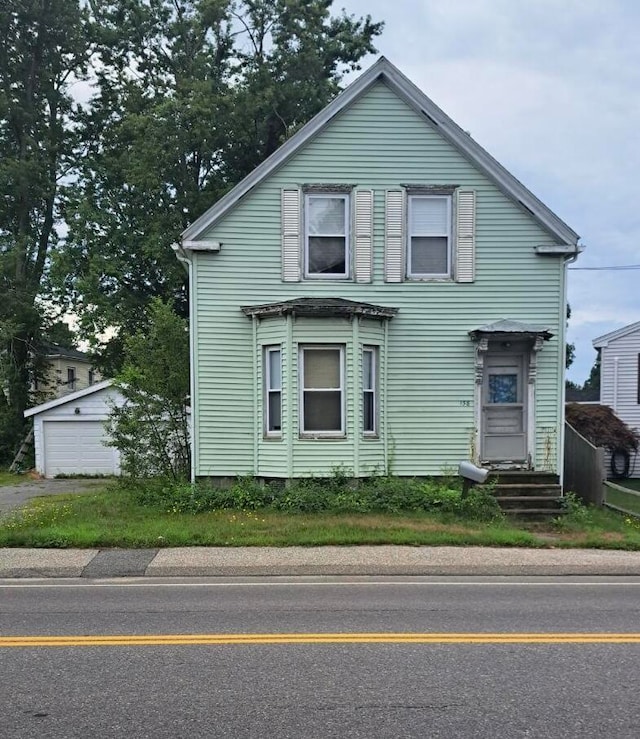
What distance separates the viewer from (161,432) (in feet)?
43.9

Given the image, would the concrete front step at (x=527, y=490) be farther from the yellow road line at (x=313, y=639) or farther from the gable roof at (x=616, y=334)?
the gable roof at (x=616, y=334)

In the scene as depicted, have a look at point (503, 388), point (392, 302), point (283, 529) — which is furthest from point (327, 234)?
point (283, 529)

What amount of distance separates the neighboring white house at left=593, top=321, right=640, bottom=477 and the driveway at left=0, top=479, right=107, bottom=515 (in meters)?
18.4

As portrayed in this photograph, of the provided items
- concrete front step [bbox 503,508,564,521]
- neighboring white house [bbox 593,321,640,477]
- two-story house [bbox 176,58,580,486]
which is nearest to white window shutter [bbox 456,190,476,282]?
two-story house [bbox 176,58,580,486]

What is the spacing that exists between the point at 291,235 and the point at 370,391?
3520 mm

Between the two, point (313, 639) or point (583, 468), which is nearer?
point (313, 639)

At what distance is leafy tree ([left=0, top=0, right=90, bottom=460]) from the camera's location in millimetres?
26859

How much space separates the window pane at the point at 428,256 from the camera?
13531 mm

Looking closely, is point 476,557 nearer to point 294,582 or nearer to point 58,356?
point 294,582

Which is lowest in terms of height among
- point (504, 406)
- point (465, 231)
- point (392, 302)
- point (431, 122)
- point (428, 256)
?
point (504, 406)

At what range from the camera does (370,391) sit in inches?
520

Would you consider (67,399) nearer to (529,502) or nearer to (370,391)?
(370,391)

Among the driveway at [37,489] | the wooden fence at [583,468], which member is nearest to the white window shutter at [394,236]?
the wooden fence at [583,468]

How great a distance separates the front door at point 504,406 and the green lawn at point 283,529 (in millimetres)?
2021
